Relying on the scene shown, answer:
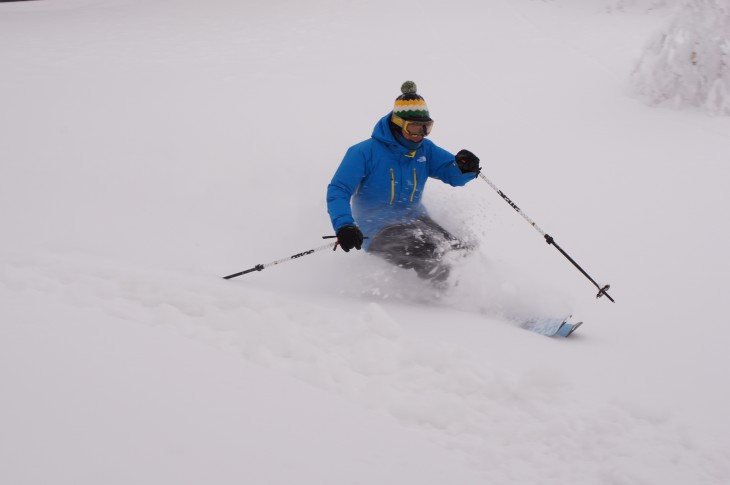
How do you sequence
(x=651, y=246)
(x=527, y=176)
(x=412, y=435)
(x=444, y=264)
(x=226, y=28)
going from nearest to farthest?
(x=412, y=435), (x=444, y=264), (x=651, y=246), (x=527, y=176), (x=226, y=28)

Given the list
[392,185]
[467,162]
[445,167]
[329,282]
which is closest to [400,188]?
[392,185]

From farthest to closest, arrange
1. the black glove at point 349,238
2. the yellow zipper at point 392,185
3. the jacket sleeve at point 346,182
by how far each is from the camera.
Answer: the yellow zipper at point 392,185 → the jacket sleeve at point 346,182 → the black glove at point 349,238

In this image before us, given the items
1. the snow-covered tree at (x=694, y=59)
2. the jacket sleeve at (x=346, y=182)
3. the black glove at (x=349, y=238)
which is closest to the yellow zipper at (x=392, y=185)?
the jacket sleeve at (x=346, y=182)

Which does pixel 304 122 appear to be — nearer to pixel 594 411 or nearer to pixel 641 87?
pixel 641 87

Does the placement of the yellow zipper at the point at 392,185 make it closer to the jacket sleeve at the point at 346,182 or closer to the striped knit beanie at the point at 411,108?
the jacket sleeve at the point at 346,182

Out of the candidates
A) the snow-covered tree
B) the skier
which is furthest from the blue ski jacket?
the snow-covered tree

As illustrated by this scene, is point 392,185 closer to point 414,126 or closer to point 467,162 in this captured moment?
point 414,126

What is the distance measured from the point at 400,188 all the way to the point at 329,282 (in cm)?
101

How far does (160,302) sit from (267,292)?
2.64 ft

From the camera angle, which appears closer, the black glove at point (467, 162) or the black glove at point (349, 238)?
the black glove at point (349, 238)

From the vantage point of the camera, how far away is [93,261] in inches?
171

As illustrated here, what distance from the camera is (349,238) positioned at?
13.8 ft

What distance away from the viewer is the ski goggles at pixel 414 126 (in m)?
4.61

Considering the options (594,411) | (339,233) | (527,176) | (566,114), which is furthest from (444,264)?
(566,114)
